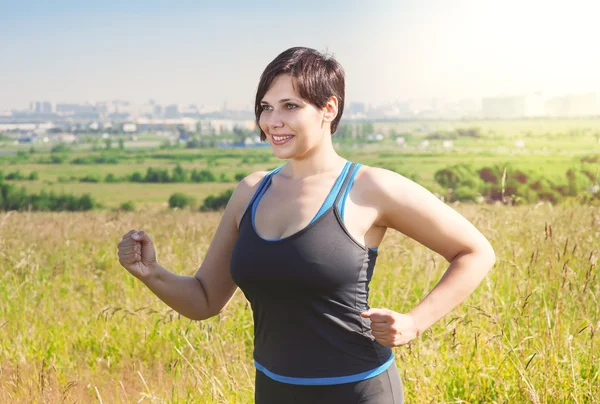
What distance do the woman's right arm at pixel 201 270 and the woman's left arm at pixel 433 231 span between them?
39 cm

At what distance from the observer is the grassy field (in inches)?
115

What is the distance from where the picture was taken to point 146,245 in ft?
6.41

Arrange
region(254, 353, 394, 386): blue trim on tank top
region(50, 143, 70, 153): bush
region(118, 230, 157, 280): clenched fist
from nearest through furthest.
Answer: region(254, 353, 394, 386): blue trim on tank top < region(118, 230, 157, 280): clenched fist < region(50, 143, 70, 153): bush

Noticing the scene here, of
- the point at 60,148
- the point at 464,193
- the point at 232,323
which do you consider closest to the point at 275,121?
the point at 232,323

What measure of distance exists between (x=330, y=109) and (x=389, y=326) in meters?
0.58

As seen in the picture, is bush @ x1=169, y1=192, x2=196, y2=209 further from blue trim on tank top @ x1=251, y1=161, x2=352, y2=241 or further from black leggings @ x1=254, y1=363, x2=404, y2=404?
black leggings @ x1=254, y1=363, x2=404, y2=404

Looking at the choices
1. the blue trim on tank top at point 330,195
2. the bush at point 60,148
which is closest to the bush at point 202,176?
the bush at point 60,148

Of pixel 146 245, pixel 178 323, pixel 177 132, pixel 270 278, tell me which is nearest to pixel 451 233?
pixel 270 278

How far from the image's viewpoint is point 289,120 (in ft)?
5.71

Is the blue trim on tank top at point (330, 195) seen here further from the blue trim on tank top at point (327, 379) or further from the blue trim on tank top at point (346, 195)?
the blue trim on tank top at point (327, 379)

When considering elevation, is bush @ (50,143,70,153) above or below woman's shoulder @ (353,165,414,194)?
below

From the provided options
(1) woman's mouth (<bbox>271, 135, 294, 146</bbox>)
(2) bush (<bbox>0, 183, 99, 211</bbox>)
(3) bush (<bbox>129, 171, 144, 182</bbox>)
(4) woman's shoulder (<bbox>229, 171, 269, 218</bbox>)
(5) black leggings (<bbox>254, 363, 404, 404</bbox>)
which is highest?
(1) woman's mouth (<bbox>271, 135, 294, 146</bbox>)

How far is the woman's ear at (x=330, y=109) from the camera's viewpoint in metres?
1.79

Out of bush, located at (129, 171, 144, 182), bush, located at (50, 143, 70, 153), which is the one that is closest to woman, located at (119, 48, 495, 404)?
bush, located at (129, 171, 144, 182)
